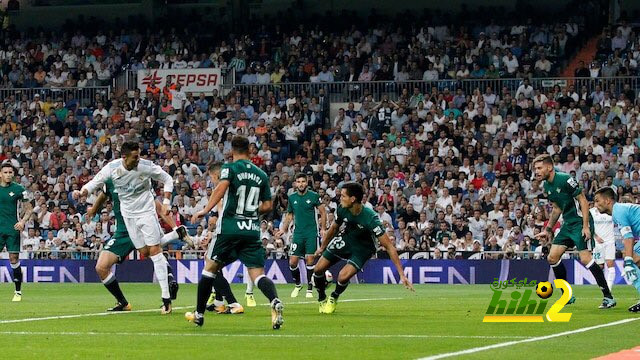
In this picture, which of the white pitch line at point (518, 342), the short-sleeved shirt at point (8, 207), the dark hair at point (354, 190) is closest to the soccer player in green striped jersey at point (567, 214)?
the white pitch line at point (518, 342)

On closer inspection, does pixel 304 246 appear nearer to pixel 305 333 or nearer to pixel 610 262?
pixel 610 262

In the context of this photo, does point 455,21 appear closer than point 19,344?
No

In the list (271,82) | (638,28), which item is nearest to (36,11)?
(271,82)

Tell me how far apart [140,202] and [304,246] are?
24.1 feet

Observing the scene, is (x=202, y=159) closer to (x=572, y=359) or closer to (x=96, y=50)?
(x=96, y=50)

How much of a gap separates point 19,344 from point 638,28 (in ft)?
99.1

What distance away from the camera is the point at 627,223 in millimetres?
17797

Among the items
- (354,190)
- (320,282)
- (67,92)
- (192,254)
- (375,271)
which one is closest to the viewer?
(354,190)

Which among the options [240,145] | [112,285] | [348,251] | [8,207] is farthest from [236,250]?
[8,207]

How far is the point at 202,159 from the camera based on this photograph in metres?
38.5

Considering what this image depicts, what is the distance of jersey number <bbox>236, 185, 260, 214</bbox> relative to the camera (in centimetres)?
1477

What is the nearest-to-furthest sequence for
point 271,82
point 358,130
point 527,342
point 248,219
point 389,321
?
point 527,342 → point 248,219 → point 389,321 → point 358,130 → point 271,82

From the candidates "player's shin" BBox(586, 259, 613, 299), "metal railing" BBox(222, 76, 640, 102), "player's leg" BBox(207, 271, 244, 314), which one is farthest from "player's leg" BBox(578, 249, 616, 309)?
"metal railing" BBox(222, 76, 640, 102)

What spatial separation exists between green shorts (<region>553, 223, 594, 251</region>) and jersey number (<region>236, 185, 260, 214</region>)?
21.4 ft
